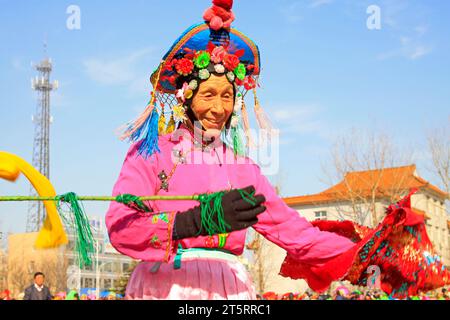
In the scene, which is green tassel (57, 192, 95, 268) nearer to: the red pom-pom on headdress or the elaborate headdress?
the elaborate headdress

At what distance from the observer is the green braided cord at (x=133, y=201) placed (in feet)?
8.83

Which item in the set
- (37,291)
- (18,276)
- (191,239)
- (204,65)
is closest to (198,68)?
(204,65)

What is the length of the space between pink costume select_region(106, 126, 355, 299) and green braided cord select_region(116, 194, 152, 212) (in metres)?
0.03

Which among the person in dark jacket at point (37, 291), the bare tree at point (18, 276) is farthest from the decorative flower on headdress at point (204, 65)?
the bare tree at point (18, 276)

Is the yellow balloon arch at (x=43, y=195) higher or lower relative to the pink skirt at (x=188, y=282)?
higher

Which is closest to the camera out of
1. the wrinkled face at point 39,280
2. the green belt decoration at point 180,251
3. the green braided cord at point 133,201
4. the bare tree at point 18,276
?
the green braided cord at point 133,201

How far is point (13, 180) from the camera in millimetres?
2764

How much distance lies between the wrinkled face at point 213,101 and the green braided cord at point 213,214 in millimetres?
848

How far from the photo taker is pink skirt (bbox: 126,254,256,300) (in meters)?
2.94

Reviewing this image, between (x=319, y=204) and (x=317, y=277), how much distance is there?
1563 inches

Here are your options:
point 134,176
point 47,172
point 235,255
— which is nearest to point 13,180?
point 134,176

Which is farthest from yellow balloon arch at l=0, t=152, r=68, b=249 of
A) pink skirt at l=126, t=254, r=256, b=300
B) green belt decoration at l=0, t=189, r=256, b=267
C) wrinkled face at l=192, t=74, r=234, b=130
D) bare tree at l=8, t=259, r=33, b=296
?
bare tree at l=8, t=259, r=33, b=296

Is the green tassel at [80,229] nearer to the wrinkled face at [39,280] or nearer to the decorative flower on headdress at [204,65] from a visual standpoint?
the decorative flower on headdress at [204,65]
